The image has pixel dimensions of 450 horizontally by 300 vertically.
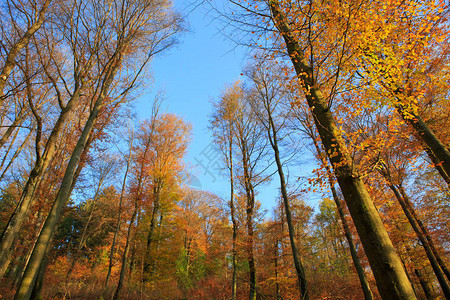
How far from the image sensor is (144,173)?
1153 centimetres

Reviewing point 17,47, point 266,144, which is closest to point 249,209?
point 266,144

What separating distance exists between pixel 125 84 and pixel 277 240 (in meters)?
10.4

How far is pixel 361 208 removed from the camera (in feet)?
7.63

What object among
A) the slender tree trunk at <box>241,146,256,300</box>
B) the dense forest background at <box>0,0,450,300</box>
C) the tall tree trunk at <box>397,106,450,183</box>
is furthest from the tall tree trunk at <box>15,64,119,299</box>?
the tall tree trunk at <box>397,106,450,183</box>

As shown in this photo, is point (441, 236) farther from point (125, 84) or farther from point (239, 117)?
point (125, 84)

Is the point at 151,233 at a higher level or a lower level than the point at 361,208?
higher

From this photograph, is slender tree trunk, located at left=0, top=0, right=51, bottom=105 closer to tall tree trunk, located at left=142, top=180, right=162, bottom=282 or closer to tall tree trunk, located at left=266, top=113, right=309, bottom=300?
tall tree trunk, located at left=266, top=113, right=309, bottom=300

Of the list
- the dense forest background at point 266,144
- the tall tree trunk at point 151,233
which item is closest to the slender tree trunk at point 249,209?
the dense forest background at point 266,144

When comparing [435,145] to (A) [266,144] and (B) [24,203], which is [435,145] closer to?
(A) [266,144]

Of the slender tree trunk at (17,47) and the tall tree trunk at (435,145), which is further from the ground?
the slender tree trunk at (17,47)

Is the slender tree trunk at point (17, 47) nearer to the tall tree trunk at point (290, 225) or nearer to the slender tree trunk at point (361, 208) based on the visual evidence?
the slender tree trunk at point (361, 208)

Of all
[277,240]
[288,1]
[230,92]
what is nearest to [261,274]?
[277,240]

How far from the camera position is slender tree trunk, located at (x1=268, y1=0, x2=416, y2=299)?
1960 millimetres

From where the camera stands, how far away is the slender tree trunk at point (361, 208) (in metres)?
1.96
